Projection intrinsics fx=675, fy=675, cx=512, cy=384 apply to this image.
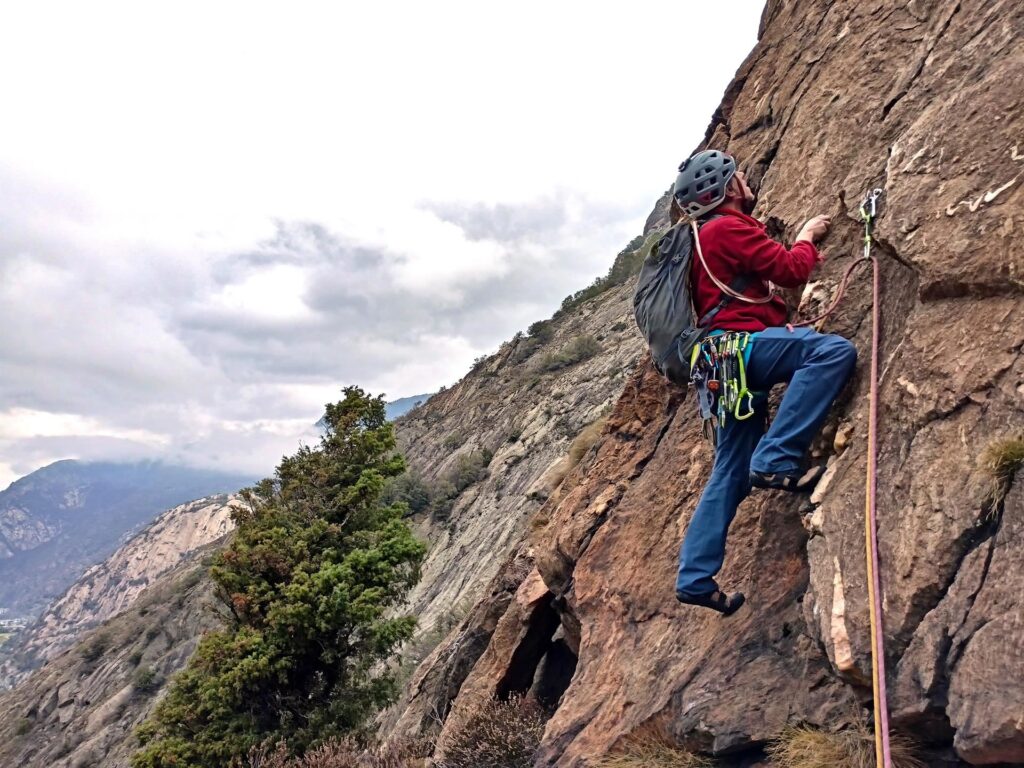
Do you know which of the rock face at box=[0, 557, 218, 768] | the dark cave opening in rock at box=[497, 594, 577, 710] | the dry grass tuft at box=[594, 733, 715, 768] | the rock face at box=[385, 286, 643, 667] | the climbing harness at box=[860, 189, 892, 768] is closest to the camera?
the climbing harness at box=[860, 189, 892, 768]

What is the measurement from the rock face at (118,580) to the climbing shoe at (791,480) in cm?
12613

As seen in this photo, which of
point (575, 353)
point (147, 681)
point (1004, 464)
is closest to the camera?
point (1004, 464)

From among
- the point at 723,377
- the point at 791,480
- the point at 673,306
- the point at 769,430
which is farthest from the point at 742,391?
the point at 673,306

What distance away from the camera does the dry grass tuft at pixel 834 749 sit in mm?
3002

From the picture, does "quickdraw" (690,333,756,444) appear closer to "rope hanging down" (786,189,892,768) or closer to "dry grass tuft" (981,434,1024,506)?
"rope hanging down" (786,189,892,768)

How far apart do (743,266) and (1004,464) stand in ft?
6.25

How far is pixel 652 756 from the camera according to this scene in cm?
432

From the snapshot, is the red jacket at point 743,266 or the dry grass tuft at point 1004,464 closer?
the dry grass tuft at point 1004,464

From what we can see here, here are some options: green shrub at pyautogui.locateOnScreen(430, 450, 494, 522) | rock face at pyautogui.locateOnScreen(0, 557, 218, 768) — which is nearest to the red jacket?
green shrub at pyautogui.locateOnScreen(430, 450, 494, 522)

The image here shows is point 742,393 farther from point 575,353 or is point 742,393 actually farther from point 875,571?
point 575,353

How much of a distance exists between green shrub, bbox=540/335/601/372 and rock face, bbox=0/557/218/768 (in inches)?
805

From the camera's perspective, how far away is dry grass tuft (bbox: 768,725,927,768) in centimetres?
300

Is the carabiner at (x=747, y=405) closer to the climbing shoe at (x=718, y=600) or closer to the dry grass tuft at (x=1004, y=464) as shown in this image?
the climbing shoe at (x=718, y=600)

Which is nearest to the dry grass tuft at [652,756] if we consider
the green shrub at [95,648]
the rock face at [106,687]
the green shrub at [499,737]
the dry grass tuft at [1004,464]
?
the green shrub at [499,737]
